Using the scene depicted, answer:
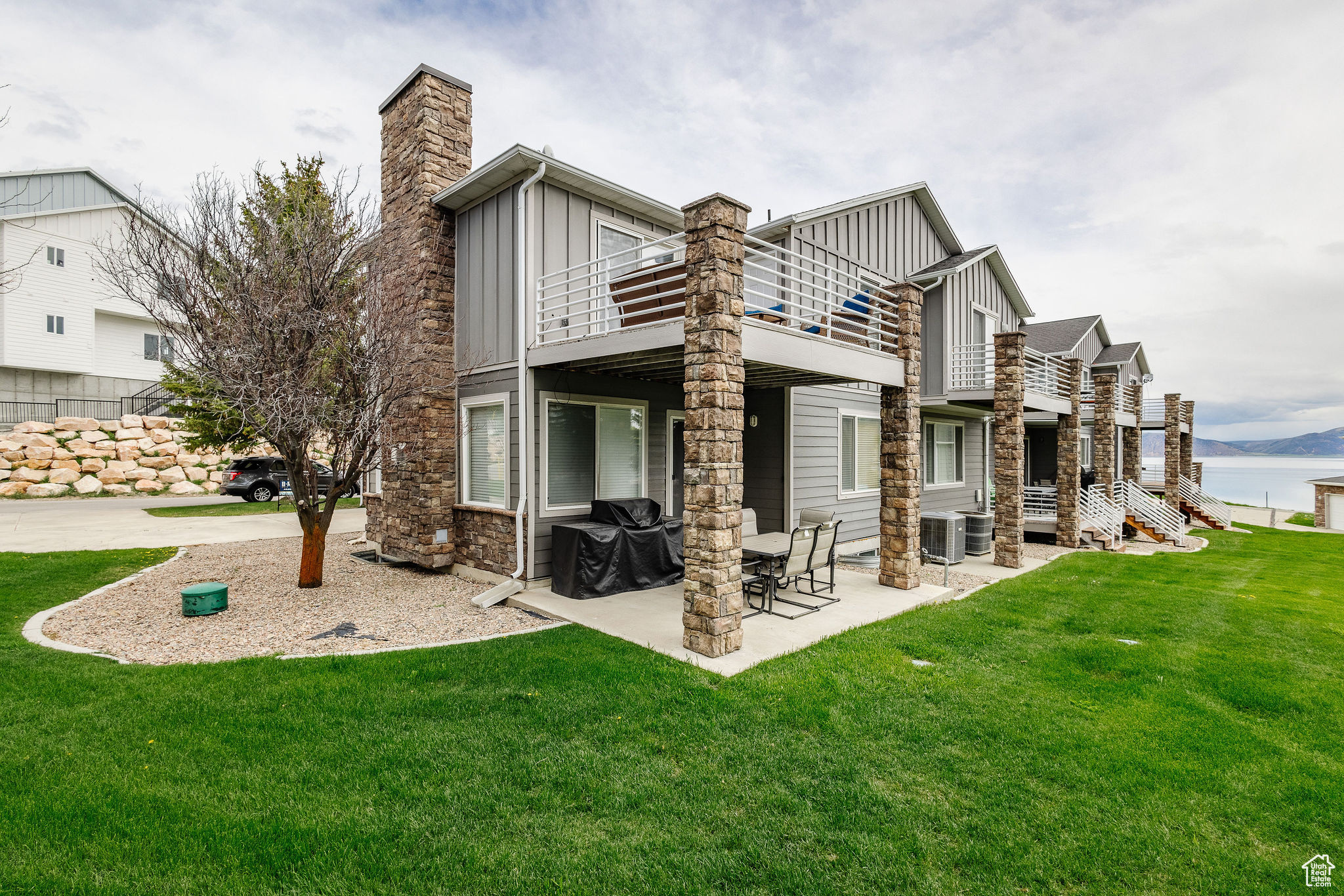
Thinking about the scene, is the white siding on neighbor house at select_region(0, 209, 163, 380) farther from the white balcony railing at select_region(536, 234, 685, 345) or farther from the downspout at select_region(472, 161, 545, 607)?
the white balcony railing at select_region(536, 234, 685, 345)

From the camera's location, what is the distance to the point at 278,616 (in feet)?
22.9

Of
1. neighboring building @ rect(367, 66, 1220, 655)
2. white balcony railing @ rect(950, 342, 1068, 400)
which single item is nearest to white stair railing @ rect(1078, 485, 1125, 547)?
neighboring building @ rect(367, 66, 1220, 655)

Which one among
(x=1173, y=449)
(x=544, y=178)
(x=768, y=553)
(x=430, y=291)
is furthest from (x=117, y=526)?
(x=1173, y=449)

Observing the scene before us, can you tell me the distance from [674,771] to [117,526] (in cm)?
1654

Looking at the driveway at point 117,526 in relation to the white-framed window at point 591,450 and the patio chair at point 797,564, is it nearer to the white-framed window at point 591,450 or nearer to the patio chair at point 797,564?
the white-framed window at point 591,450

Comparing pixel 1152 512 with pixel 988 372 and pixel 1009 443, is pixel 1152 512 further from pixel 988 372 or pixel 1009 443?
pixel 1009 443

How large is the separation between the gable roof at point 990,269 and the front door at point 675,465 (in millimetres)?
6866

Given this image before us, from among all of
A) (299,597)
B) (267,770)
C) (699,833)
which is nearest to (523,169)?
(299,597)

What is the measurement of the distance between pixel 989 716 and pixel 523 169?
8.05m

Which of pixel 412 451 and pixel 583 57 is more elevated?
pixel 583 57

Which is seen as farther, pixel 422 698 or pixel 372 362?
pixel 372 362

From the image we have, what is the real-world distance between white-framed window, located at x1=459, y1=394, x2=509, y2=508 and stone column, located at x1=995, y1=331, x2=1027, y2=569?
8161mm

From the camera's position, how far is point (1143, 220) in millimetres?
19250

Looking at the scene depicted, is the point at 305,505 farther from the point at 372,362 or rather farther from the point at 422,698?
the point at 422,698
